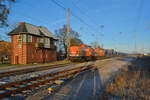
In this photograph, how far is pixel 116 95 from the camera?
4.83 meters

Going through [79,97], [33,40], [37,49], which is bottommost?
[79,97]

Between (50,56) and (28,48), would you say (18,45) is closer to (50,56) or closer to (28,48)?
(28,48)

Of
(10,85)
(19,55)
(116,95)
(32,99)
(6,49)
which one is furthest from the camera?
(6,49)

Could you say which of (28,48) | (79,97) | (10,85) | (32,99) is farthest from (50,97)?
(28,48)

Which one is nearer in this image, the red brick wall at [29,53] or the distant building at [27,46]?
the red brick wall at [29,53]

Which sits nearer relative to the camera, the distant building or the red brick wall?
the red brick wall

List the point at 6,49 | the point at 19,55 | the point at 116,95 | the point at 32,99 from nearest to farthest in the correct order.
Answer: the point at 32,99
the point at 116,95
the point at 19,55
the point at 6,49

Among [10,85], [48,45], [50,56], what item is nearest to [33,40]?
[48,45]

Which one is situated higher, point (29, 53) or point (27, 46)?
point (27, 46)

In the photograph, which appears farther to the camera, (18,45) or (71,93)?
(18,45)

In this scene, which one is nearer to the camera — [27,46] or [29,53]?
[27,46]

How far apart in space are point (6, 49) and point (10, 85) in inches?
1426

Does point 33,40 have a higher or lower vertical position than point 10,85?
higher

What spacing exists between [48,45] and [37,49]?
309 centimetres
